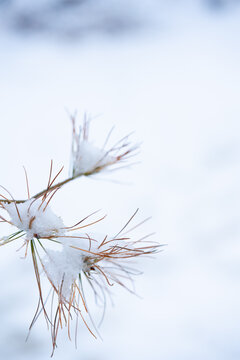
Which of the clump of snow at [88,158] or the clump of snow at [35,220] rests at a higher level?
the clump of snow at [88,158]

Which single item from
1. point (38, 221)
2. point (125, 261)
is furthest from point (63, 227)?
point (125, 261)

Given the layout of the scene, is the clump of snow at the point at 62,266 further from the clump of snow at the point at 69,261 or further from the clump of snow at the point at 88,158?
the clump of snow at the point at 88,158

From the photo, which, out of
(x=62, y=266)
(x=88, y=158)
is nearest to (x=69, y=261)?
(x=62, y=266)

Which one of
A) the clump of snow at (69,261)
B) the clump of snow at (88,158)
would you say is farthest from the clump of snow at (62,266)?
the clump of snow at (88,158)

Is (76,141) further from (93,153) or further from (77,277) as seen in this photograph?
(77,277)

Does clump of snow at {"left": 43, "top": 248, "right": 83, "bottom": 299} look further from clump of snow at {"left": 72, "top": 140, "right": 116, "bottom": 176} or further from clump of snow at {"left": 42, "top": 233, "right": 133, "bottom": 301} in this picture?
clump of snow at {"left": 72, "top": 140, "right": 116, "bottom": 176}
